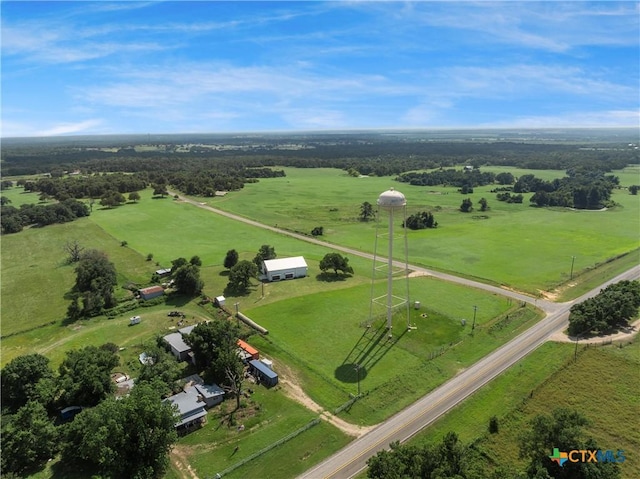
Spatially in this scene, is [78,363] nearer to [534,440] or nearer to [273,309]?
[273,309]

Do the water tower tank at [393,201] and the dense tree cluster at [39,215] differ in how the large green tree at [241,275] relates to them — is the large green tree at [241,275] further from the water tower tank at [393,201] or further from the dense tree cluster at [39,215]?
the dense tree cluster at [39,215]

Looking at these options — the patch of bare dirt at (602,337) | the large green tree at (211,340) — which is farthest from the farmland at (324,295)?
the large green tree at (211,340)

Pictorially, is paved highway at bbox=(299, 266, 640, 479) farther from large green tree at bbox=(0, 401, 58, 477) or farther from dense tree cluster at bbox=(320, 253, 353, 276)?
dense tree cluster at bbox=(320, 253, 353, 276)

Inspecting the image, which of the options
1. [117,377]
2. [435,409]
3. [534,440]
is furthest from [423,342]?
[117,377]

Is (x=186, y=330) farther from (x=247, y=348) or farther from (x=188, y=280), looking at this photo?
(x=188, y=280)

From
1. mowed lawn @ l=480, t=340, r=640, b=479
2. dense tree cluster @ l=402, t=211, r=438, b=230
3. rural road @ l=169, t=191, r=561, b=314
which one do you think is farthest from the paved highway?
dense tree cluster @ l=402, t=211, r=438, b=230

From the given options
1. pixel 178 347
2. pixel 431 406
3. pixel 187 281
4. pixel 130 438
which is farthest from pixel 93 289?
pixel 431 406
